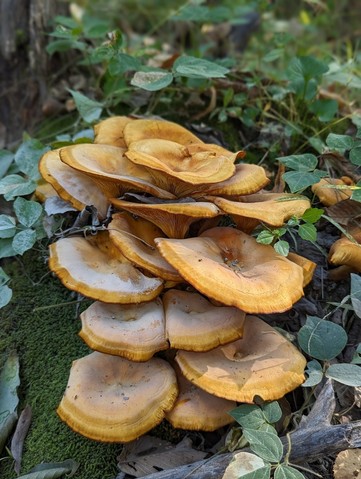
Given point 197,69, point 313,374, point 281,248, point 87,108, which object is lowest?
point 313,374

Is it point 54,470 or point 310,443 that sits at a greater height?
point 310,443

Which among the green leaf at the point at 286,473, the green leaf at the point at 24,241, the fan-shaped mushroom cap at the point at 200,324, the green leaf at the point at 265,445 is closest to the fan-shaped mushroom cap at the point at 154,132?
the green leaf at the point at 24,241

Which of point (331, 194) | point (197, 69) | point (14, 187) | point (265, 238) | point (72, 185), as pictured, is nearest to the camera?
point (265, 238)

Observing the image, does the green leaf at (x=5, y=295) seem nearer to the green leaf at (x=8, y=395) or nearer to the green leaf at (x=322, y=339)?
the green leaf at (x=8, y=395)

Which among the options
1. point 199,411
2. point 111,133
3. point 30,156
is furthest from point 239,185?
point 30,156

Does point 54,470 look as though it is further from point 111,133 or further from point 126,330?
point 111,133

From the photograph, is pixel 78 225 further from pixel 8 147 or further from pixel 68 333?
pixel 8 147

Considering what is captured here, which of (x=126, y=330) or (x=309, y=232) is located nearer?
(x=126, y=330)
